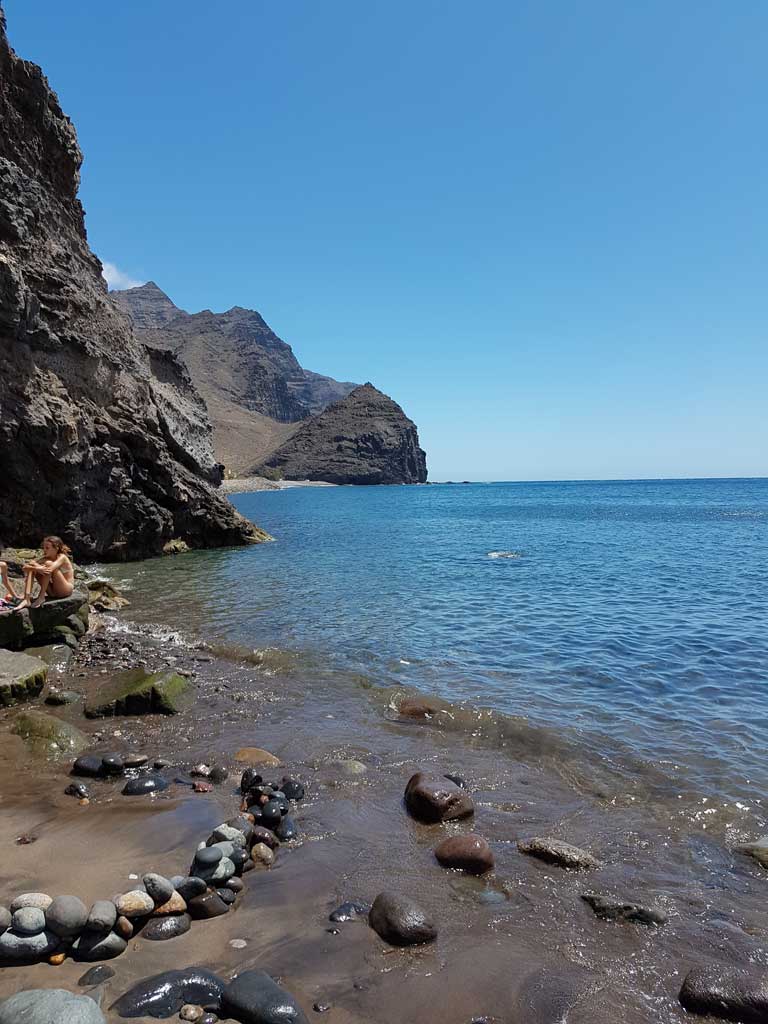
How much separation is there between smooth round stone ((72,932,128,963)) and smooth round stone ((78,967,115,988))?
0.12 metres

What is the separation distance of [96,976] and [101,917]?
0.38m

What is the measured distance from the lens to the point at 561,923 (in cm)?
516

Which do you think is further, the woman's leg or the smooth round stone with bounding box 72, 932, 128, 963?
the woman's leg

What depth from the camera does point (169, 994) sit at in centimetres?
394

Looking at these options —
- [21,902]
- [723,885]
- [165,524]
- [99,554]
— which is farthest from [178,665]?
[165,524]

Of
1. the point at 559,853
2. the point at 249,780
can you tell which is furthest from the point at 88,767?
the point at 559,853

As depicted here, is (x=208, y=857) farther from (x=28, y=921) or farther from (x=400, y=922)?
(x=400, y=922)

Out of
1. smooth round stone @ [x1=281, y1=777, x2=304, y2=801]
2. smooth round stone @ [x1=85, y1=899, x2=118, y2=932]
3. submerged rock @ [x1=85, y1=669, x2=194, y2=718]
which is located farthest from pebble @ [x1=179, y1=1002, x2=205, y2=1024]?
submerged rock @ [x1=85, y1=669, x2=194, y2=718]

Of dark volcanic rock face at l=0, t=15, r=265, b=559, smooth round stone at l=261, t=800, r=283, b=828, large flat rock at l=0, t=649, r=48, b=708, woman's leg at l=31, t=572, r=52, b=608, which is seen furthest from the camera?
dark volcanic rock face at l=0, t=15, r=265, b=559

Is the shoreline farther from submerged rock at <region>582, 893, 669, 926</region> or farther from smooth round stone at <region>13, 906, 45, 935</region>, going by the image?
submerged rock at <region>582, 893, 669, 926</region>

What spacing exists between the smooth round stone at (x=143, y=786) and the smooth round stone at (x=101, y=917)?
2699 millimetres

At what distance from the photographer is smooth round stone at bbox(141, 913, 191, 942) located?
15.2ft

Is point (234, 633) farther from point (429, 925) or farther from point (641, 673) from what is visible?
point (429, 925)

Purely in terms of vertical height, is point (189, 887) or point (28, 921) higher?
point (28, 921)
